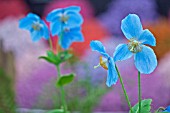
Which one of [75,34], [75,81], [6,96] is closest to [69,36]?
[75,34]

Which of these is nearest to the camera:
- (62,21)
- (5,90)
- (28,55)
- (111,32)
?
(62,21)

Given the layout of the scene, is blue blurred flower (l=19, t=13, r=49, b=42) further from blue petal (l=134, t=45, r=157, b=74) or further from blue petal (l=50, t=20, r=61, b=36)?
blue petal (l=134, t=45, r=157, b=74)

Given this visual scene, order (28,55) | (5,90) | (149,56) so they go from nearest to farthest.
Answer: (149,56) → (5,90) → (28,55)

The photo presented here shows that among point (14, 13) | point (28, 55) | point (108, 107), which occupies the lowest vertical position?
point (108, 107)

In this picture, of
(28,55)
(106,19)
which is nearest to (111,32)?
(106,19)

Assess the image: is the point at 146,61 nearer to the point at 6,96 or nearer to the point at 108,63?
the point at 108,63

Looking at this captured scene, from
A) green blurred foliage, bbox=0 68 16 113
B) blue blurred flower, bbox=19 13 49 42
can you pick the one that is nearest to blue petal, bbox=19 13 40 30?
blue blurred flower, bbox=19 13 49 42

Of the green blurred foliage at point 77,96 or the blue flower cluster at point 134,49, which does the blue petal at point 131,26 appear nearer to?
the blue flower cluster at point 134,49

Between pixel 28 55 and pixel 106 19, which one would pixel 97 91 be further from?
pixel 106 19
